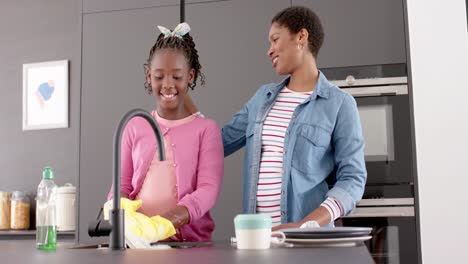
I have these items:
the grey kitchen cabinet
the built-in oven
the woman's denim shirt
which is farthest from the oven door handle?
the woman's denim shirt

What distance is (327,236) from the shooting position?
1231 mm

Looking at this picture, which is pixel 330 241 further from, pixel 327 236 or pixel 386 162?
pixel 386 162

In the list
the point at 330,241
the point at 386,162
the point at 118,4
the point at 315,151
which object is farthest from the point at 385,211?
the point at 118,4

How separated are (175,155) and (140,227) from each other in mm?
409

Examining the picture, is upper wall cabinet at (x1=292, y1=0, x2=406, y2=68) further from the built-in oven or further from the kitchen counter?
the kitchen counter

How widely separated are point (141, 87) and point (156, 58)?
1.20 metres

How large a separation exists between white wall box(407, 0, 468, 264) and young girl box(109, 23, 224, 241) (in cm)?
108

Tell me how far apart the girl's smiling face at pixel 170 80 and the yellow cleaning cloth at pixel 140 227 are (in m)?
0.42

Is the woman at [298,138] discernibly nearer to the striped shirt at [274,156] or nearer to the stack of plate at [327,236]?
the striped shirt at [274,156]

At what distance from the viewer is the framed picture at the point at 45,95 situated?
361 cm

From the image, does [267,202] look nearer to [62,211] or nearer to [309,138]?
[309,138]

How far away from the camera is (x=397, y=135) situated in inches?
102

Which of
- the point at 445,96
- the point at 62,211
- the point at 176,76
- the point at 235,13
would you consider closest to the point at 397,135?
the point at 445,96

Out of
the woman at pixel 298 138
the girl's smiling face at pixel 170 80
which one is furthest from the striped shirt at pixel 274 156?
the girl's smiling face at pixel 170 80
